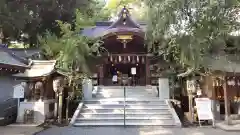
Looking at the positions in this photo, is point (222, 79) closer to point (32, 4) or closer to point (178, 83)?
point (178, 83)

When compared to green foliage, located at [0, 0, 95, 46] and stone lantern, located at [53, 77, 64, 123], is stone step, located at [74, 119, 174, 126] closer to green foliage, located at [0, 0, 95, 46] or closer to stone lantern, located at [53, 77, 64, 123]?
stone lantern, located at [53, 77, 64, 123]

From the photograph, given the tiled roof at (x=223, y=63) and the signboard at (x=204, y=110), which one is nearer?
the tiled roof at (x=223, y=63)

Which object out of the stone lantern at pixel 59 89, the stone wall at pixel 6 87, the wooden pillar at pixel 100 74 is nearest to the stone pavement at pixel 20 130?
the stone lantern at pixel 59 89

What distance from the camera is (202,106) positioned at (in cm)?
1023

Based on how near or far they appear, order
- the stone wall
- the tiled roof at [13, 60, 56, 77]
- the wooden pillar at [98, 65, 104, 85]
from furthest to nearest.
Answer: the wooden pillar at [98, 65, 104, 85] → the stone wall → the tiled roof at [13, 60, 56, 77]

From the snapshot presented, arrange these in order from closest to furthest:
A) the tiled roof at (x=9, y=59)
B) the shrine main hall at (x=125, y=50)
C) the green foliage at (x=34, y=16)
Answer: the tiled roof at (x=9, y=59)
the shrine main hall at (x=125, y=50)
the green foliage at (x=34, y=16)

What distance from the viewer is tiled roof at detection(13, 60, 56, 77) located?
11.7 metres

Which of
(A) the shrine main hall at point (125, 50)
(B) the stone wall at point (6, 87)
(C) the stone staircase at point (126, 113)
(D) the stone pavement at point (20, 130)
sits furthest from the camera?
(A) the shrine main hall at point (125, 50)

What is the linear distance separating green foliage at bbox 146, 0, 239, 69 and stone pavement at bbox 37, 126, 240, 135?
274cm

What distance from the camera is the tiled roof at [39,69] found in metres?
11.7

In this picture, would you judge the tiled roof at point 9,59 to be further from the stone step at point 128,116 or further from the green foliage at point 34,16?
the green foliage at point 34,16

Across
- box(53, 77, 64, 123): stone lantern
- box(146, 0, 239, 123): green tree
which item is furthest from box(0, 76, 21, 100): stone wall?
box(146, 0, 239, 123): green tree

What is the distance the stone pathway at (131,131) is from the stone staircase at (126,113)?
59 cm

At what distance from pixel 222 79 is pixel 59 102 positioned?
22.9 feet
